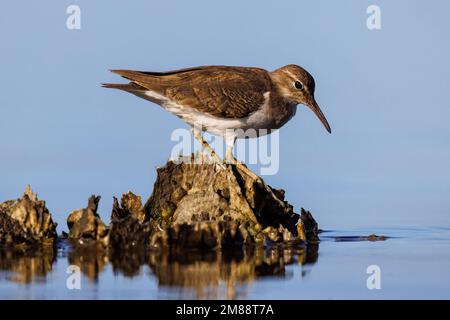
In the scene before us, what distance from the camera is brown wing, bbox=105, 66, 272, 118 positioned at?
16.2 m

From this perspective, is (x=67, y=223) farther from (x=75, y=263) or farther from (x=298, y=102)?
(x=298, y=102)

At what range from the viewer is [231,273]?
36.9 ft

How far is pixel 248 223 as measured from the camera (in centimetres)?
1383

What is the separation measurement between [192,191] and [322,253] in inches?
91.0

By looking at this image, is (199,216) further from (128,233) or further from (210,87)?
(210,87)

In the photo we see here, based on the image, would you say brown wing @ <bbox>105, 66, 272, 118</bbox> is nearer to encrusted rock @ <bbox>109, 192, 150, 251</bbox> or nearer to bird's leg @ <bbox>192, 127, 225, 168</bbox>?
bird's leg @ <bbox>192, 127, 225, 168</bbox>

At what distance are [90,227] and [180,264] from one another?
1.79m

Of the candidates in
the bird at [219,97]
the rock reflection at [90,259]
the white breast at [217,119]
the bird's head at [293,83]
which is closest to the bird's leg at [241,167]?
the bird at [219,97]

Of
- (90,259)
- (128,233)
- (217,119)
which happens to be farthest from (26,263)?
(217,119)

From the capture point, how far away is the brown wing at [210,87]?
16.2 m

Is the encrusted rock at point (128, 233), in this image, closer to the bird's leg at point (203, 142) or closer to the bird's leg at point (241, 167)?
the bird's leg at point (241, 167)

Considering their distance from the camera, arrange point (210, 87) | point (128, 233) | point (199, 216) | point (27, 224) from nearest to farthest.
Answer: point (128, 233)
point (27, 224)
point (199, 216)
point (210, 87)

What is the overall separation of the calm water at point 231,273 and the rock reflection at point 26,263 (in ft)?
0.04

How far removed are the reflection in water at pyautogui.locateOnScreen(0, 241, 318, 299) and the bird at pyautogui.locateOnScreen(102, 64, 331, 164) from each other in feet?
11.1
